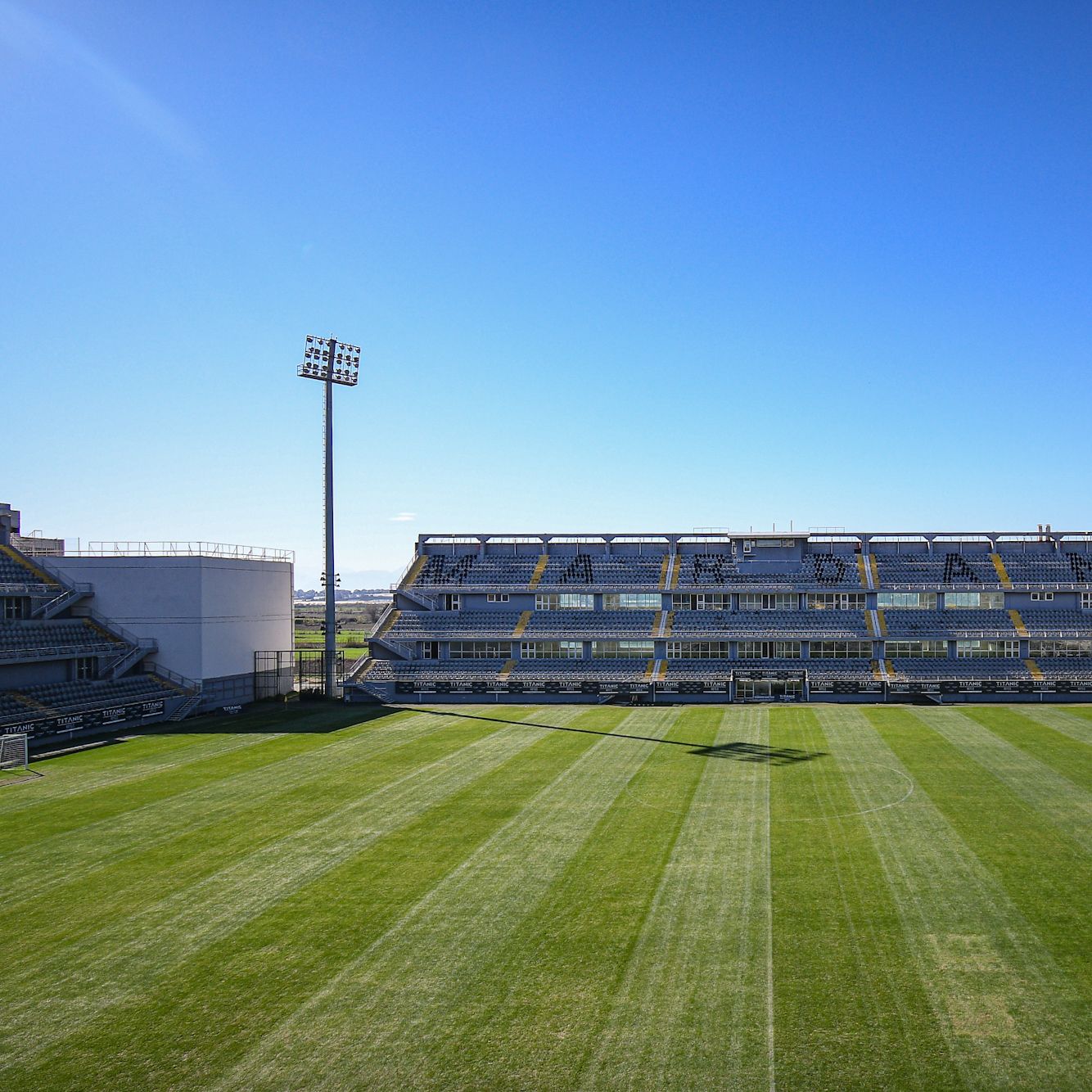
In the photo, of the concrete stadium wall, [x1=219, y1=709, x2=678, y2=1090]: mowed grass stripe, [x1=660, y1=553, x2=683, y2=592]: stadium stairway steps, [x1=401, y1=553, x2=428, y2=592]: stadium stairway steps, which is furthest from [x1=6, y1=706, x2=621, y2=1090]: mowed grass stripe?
[x1=401, y1=553, x2=428, y2=592]: stadium stairway steps

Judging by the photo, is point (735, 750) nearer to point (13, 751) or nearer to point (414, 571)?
point (13, 751)

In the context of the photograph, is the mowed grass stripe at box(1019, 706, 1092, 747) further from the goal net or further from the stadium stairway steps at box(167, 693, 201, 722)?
the stadium stairway steps at box(167, 693, 201, 722)

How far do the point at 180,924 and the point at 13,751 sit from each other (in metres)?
23.7

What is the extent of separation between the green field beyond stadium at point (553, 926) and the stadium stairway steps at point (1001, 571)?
101 feet

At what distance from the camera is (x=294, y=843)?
25.6m

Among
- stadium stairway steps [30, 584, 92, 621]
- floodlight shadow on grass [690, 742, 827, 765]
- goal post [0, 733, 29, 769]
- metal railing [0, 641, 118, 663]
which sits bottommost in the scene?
floodlight shadow on grass [690, 742, 827, 765]

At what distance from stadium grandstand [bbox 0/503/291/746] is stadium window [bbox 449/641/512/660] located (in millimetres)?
Result: 13595

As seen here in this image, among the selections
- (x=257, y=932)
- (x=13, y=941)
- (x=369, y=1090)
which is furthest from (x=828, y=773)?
(x=13, y=941)

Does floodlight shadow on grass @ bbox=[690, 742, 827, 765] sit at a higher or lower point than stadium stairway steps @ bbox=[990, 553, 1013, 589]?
→ lower

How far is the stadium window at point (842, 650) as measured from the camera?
61.2 m

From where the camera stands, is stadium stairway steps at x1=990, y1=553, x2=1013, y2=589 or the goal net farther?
stadium stairway steps at x1=990, y1=553, x2=1013, y2=589

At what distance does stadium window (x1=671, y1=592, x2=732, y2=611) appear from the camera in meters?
65.8

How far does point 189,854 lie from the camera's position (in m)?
24.9

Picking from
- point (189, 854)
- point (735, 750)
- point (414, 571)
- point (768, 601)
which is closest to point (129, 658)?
point (414, 571)
